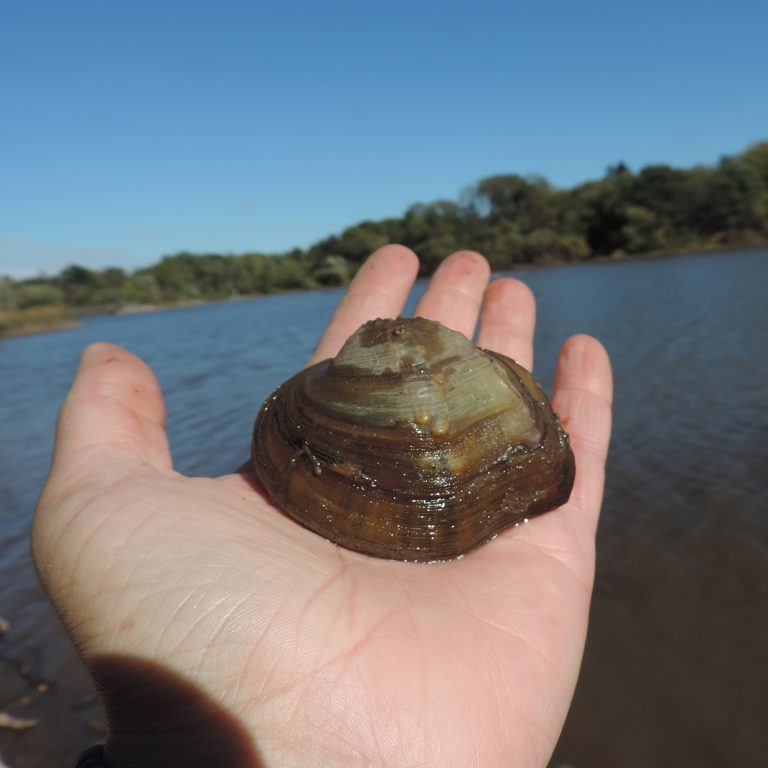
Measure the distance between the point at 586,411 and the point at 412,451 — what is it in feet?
5.67

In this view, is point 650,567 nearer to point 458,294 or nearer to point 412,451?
point 458,294

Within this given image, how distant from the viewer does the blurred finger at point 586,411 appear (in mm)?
3230

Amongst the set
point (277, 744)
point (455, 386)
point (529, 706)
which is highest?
point (455, 386)

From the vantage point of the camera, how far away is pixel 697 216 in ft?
178

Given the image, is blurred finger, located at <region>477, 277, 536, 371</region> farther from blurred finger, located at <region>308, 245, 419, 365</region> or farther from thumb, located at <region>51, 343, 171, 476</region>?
thumb, located at <region>51, 343, 171, 476</region>

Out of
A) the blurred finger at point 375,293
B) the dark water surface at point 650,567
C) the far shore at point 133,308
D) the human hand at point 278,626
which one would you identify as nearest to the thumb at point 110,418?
the human hand at point 278,626

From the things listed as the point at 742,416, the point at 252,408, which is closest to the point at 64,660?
the point at 252,408

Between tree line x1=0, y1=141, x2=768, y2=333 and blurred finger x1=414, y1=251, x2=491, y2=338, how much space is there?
3853cm

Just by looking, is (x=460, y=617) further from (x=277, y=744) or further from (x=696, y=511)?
(x=696, y=511)

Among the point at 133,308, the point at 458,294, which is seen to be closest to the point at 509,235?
the point at 133,308

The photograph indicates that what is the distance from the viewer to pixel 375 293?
4680 mm

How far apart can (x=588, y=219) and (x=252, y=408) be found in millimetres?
60234

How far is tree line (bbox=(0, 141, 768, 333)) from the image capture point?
5169 centimetres

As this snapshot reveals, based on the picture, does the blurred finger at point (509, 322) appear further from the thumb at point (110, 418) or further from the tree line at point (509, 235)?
the tree line at point (509, 235)
